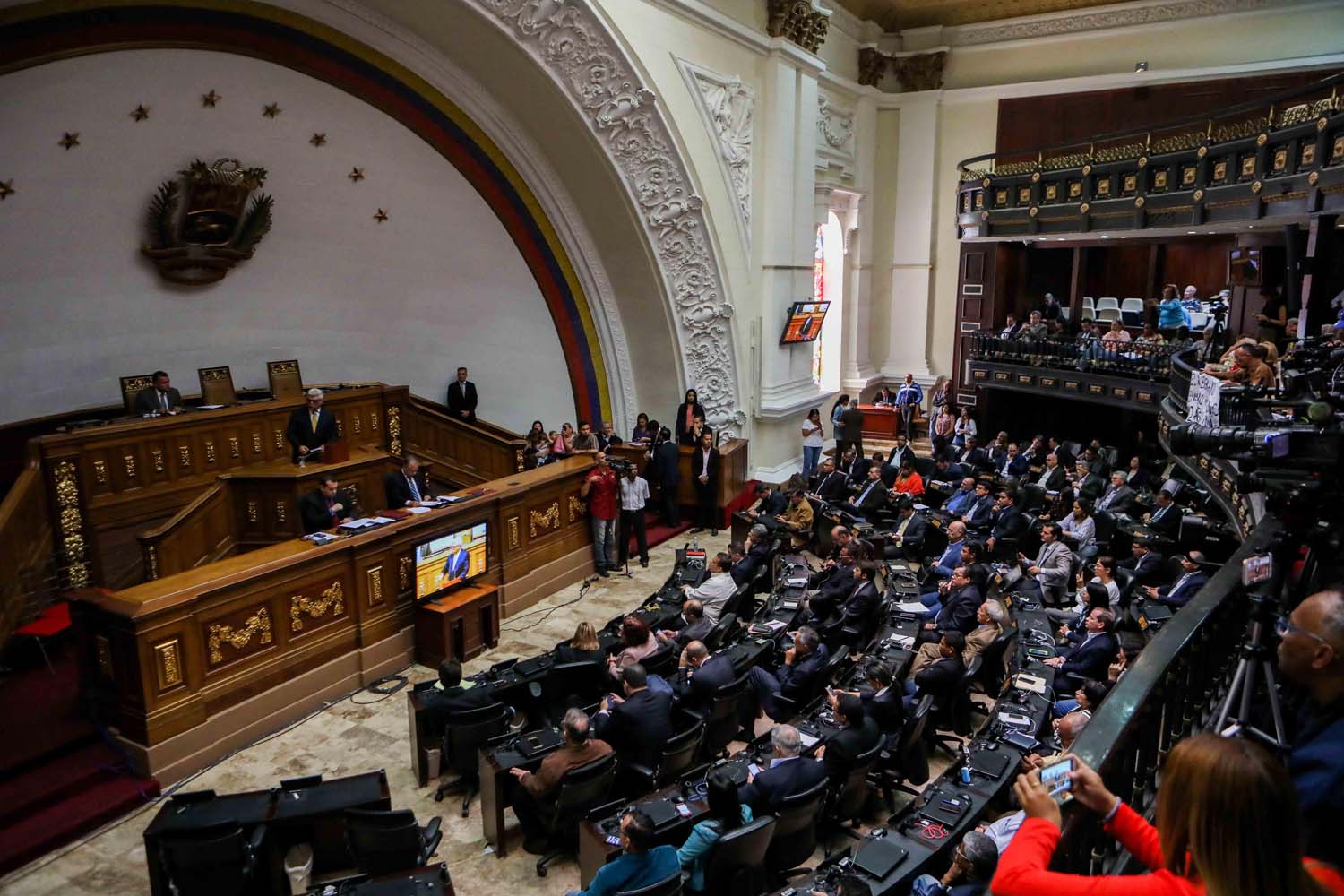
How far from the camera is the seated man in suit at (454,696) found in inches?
244

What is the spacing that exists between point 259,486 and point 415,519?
6.91ft

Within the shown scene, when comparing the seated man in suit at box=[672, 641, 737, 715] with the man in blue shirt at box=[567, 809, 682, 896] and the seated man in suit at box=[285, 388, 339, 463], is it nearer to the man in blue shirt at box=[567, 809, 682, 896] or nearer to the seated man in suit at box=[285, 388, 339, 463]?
the man in blue shirt at box=[567, 809, 682, 896]

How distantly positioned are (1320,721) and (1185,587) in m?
6.53

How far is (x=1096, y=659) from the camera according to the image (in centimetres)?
677

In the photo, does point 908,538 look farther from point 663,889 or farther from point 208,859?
point 208,859

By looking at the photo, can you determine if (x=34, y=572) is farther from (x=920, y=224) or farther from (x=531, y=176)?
(x=920, y=224)

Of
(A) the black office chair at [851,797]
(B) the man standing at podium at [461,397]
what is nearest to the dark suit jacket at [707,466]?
(B) the man standing at podium at [461,397]

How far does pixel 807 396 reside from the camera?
15477mm

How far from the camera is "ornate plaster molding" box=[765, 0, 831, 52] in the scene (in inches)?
546

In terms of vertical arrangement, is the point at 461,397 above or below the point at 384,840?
above

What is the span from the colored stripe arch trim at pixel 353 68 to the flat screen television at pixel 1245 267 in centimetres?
1019

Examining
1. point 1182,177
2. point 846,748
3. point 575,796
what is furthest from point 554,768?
point 1182,177

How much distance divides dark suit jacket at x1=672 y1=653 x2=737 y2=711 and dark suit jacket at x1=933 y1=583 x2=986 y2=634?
2.50m

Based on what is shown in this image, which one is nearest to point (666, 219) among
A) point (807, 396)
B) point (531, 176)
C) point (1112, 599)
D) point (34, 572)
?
point (531, 176)
